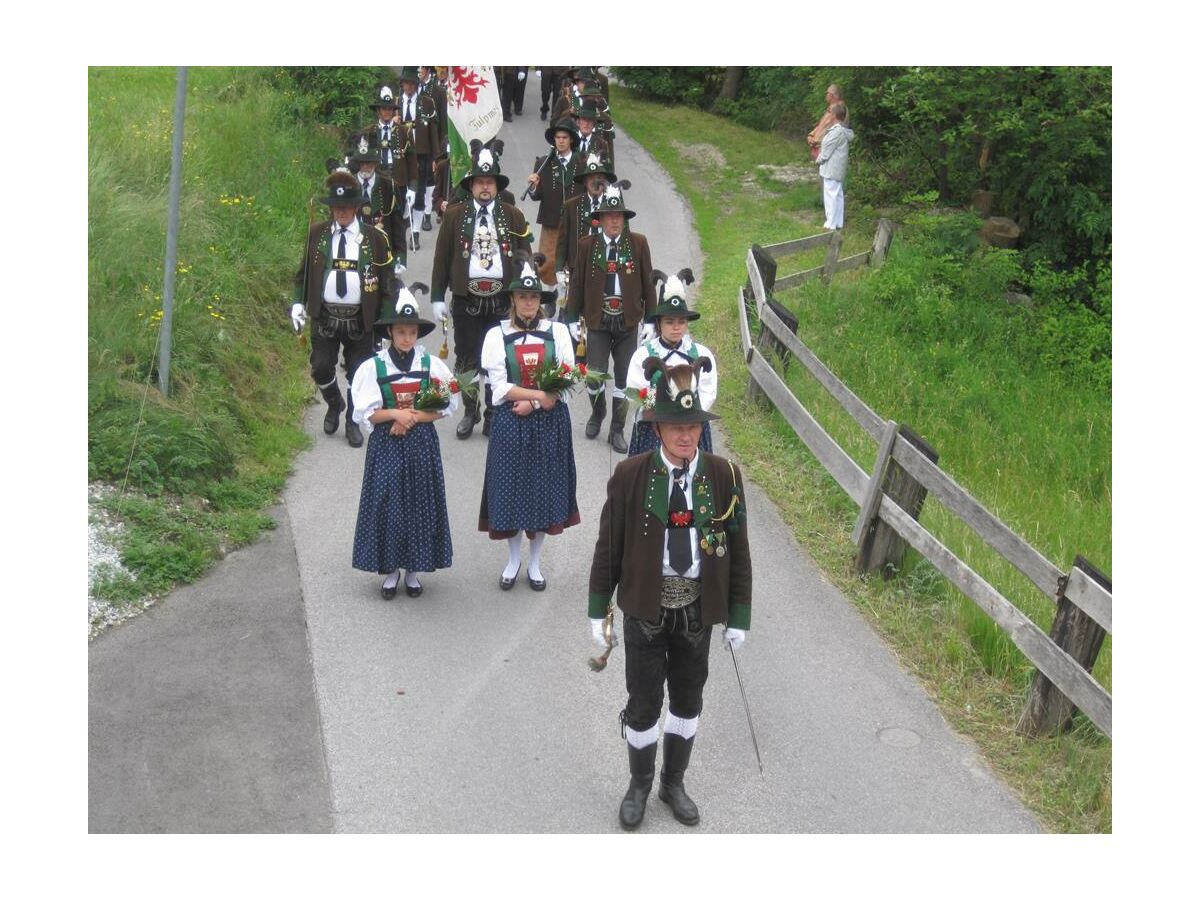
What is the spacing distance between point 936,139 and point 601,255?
376 inches

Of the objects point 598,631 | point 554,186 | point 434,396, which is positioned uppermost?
point 554,186

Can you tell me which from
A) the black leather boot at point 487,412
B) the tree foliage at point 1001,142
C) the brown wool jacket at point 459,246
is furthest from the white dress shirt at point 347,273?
the tree foliage at point 1001,142

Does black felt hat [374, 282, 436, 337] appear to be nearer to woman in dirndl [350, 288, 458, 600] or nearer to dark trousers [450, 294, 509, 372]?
woman in dirndl [350, 288, 458, 600]

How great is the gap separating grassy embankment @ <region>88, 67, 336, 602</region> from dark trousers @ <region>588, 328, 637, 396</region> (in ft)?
8.76

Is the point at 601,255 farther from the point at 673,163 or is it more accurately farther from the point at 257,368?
the point at 673,163

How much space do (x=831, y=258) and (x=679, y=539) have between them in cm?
1112

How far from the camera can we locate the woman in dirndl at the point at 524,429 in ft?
28.0

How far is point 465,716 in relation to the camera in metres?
7.04

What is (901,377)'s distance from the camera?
46.1ft

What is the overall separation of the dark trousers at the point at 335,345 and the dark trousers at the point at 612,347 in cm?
193

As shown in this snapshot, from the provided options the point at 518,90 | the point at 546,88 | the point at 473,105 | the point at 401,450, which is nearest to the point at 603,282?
the point at 401,450

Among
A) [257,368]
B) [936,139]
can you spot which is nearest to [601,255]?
[257,368]

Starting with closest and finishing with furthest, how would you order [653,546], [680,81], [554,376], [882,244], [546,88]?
[653,546]
[554,376]
[882,244]
[546,88]
[680,81]

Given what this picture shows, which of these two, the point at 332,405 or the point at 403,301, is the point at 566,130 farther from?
the point at 403,301
